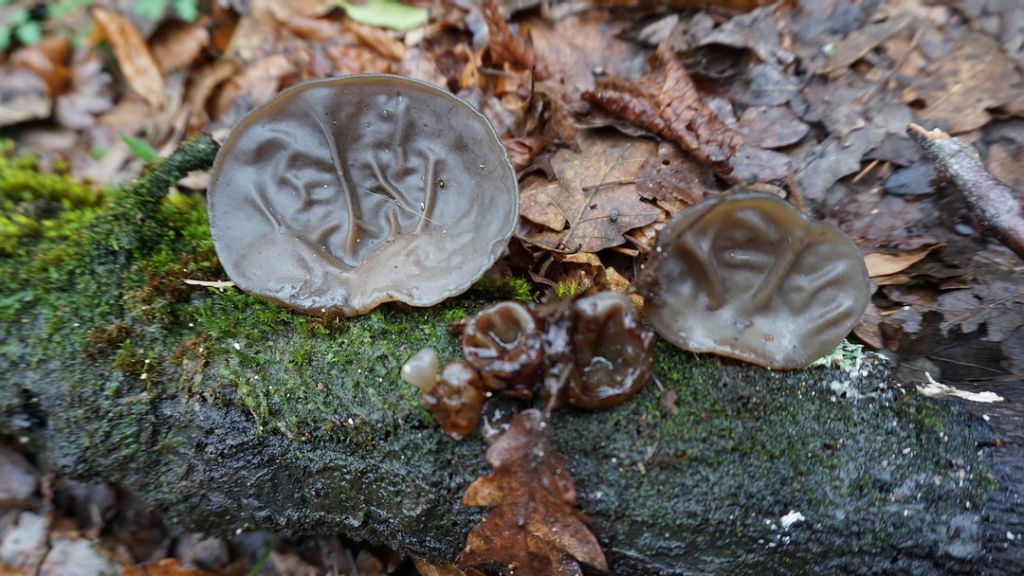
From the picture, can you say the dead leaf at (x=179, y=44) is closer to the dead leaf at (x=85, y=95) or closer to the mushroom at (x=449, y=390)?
the dead leaf at (x=85, y=95)

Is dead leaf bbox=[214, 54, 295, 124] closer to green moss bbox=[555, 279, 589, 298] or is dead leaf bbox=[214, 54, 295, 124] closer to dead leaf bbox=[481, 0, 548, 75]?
dead leaf bbox=[481, 0, 548, 75]

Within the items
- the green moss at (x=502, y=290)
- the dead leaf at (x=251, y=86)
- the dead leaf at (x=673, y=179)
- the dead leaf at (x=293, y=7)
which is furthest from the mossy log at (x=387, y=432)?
the dead leaf at (x=293, y=7)

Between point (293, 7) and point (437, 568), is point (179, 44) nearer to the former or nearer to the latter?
point (293, 7)

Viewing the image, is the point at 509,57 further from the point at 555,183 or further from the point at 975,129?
the point at 975,129

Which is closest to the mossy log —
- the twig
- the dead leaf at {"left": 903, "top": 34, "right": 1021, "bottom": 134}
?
the twig

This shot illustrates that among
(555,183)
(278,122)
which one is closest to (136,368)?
(278,122)

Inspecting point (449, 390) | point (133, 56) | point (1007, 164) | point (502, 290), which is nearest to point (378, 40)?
point (133, 56)

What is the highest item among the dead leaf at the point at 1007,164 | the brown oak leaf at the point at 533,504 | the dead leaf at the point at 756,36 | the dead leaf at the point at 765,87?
the dead leaf at the point at 756,36
